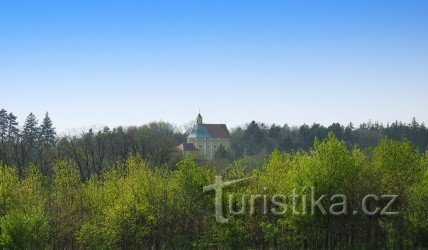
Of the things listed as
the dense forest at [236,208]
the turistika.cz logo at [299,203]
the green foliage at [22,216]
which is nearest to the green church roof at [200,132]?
the dense forest at [236,208]

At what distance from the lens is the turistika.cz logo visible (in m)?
37.1

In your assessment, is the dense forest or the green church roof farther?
the green church roof

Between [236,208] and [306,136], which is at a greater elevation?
[306,136]

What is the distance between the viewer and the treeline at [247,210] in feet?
123

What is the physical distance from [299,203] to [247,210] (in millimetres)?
3762

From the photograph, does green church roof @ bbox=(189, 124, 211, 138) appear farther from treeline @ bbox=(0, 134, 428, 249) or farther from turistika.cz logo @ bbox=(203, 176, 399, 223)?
turistika.cz logo @ bbox=(203, 176, 399, 223)

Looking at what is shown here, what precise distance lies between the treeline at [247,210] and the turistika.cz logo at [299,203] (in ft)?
0.63

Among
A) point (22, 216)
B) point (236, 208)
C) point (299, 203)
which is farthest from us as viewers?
point (236, 208)

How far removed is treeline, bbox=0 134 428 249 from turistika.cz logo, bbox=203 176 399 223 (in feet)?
0.63

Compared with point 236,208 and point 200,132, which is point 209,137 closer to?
point 200,132

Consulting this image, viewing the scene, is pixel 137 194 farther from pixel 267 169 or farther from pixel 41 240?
pixel 267 169

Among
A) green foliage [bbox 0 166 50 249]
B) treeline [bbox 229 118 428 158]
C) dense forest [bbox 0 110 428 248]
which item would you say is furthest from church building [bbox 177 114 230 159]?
green foliage [bbox 0 166 50 249]

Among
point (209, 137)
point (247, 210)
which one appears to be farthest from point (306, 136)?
point (247, 210)

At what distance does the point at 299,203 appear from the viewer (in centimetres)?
3756
